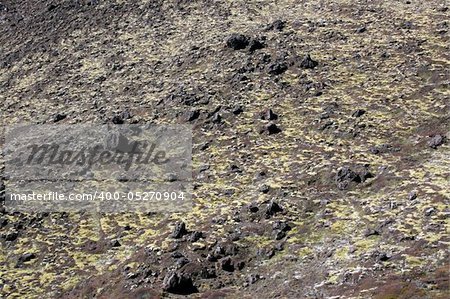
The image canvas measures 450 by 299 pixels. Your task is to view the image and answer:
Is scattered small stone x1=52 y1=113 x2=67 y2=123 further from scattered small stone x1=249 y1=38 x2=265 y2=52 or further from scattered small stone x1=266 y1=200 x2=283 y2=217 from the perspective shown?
scattered small stone x1=266 y1=200 x2=283 y2=217

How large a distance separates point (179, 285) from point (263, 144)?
1112 cm

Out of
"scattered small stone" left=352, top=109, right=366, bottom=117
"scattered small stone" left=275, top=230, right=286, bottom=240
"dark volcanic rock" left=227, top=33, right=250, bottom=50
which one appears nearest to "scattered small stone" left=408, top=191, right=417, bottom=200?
"scattered small stone" left=275, top=230, right=286, bottom=240

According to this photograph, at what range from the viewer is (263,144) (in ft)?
98.5

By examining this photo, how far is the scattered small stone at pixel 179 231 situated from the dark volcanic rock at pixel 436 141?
12.0 m

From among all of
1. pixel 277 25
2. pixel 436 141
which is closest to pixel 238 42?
pixel 277 25

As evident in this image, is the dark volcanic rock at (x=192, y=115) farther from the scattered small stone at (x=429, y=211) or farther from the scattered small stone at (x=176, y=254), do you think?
the scattered small stone at (x=429, y=211)

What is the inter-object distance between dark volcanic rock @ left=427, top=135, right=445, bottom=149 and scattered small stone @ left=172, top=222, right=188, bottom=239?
1202cm

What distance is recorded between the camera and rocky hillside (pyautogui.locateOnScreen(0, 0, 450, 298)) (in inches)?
828

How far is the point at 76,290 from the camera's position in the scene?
22.8 meters

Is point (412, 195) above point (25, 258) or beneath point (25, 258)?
above

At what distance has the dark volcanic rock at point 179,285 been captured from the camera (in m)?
20.9

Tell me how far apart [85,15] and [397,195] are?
38.8 m

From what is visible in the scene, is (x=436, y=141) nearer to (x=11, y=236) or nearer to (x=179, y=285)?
(x=179, y=285)

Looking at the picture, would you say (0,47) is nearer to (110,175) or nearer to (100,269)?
(110,175)
